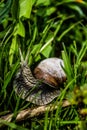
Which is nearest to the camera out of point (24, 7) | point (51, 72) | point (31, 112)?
point (31, 112)

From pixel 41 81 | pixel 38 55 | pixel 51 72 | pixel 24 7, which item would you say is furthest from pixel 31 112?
pixel 24 7

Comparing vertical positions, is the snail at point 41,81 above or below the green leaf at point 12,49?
below

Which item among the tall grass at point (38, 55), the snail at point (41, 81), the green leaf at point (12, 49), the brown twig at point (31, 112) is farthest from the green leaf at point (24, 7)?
the brown twig at point (31, 112)

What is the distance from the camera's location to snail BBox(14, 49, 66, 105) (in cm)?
128

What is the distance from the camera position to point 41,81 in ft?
4.08

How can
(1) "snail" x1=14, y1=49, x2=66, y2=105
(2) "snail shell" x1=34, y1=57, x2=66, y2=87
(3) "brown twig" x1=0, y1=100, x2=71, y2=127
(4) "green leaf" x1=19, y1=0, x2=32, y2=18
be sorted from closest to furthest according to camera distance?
(3) "brown twig" x1=0, y1=100, x2=71, y2=127 → (1) "snail" x1=14, y1=49, x2=66, y2=105 → (2) "snail shell" x1=34, y1=57, x2=66, y2=87 → (4) "green leaf" x1=19, y1=0, x2=32, y2=18

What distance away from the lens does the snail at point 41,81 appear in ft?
4.20

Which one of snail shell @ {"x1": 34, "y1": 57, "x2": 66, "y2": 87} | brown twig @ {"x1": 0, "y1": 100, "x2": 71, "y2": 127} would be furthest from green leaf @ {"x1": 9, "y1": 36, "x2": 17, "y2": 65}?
brown twig @ {"x1": 0, "y1": 100, "x2": 71, "y2": 127}

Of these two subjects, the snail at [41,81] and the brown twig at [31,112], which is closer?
the brown twig at [31,112]

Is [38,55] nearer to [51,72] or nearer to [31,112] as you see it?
[51,72]

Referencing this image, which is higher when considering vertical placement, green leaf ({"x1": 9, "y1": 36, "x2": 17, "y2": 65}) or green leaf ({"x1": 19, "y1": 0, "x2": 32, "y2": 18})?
Result: green leaf ({"x1": 19, "y1": 0, "x2": 32, "y2": 18})

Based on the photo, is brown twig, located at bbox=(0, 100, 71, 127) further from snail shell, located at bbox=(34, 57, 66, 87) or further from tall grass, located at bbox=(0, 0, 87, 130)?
snail shell, located at bbox=(34, 57, 66, 87)

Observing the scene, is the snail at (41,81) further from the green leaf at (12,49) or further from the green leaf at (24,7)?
the green leaf at (24,7)

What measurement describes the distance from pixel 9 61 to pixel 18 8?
0.26m
